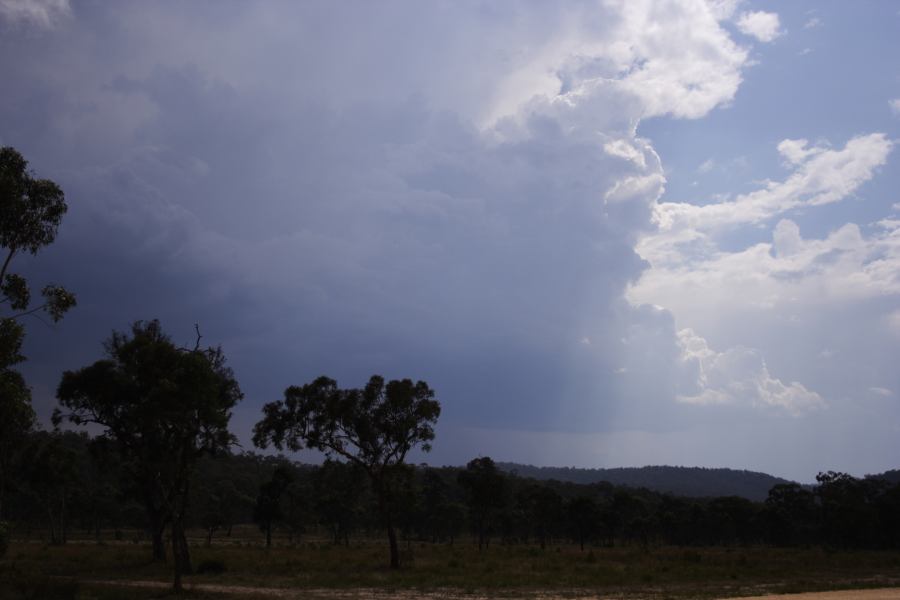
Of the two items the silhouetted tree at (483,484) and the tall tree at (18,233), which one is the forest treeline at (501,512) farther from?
the tall tree at (18,233)

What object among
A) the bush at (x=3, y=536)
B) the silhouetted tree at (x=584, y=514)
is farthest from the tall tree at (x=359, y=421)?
the silhouetted tree at (x=584, y=514)

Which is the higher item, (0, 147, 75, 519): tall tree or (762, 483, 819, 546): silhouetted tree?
(0, 147, 75, 519): tall tree

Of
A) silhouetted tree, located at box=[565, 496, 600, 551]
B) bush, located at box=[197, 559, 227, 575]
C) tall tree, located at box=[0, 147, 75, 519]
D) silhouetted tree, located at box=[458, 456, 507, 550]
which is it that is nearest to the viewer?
tall tree, located at box=[0, 147, 75, 519]

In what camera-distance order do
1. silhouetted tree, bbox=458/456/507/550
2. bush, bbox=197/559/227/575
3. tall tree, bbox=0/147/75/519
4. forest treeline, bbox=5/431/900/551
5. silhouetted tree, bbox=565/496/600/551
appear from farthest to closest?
1. silhouetted tree, bbox=565/496/600/551
2. forest treeline, bbox=5/431/900/551
3. silhouetted tree, bbox=458/456/507/550
4. bush, bbox=197/559/227/575
5. tall tree, bbox=0/147/75/519

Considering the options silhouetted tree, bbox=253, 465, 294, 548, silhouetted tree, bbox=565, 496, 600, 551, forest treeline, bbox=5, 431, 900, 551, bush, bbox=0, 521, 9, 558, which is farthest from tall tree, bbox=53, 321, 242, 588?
silhouetted tree, bbox=565, 496, 600, 551

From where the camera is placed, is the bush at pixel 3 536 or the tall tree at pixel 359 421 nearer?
the bush at pixel 3 536

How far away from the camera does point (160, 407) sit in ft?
94.0

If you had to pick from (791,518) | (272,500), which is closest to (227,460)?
(272,500)

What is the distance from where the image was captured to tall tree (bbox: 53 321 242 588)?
95.7 ft

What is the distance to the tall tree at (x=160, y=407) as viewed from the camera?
29156mm

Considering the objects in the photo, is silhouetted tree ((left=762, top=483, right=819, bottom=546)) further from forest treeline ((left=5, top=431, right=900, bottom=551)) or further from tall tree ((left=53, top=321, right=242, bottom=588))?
tall tree ((left=53, top=321, right=242, bottom=588))

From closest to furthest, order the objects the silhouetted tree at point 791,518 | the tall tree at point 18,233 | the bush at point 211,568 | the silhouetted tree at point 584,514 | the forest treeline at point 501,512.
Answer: the tall tree at point 18,233 < the bush at point 211,568 < the forest treeline at point 501,512 < the silhouetted tree at point 584,514 < the silhouetted tree at point 791,518

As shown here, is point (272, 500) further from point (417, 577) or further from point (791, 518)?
point (791, 518)

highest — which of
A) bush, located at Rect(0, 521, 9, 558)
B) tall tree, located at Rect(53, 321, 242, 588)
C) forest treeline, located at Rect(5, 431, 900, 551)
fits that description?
tall tree, located at Rect(53, 321, 242, 588)
